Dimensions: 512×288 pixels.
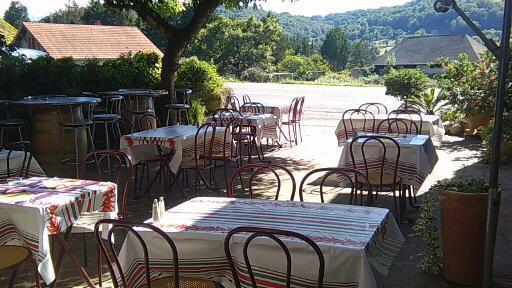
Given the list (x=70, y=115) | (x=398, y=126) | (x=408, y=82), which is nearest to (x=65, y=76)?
(x=70, y=115)

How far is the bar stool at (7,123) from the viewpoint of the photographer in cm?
693

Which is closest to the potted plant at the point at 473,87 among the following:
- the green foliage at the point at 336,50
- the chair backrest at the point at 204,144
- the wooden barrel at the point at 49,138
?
the chair backrest at the point at 204,144

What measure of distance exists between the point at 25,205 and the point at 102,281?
3.48ft

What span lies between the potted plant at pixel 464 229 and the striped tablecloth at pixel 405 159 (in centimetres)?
133

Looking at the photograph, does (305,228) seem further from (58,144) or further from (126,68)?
(126,68)

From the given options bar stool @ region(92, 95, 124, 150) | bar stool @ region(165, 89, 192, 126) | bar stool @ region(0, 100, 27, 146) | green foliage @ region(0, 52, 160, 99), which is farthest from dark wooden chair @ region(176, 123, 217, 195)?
green foliage @ region(0, 52, 160, 99)

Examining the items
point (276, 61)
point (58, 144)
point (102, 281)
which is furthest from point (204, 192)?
point (276, 61)

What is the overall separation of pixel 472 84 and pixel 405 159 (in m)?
4.93

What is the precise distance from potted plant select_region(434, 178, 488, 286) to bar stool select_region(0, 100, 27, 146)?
559 cm

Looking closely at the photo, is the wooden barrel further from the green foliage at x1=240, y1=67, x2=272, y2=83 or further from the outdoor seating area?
the green foliage at x1=240, y1=67, x2=272, y2=83

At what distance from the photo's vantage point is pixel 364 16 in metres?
94.9

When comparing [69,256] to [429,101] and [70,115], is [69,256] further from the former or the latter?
[429,101]

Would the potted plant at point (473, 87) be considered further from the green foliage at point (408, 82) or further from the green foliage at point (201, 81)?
the green foliage at point (201, 81)

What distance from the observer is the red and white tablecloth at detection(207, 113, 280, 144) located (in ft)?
26.2
